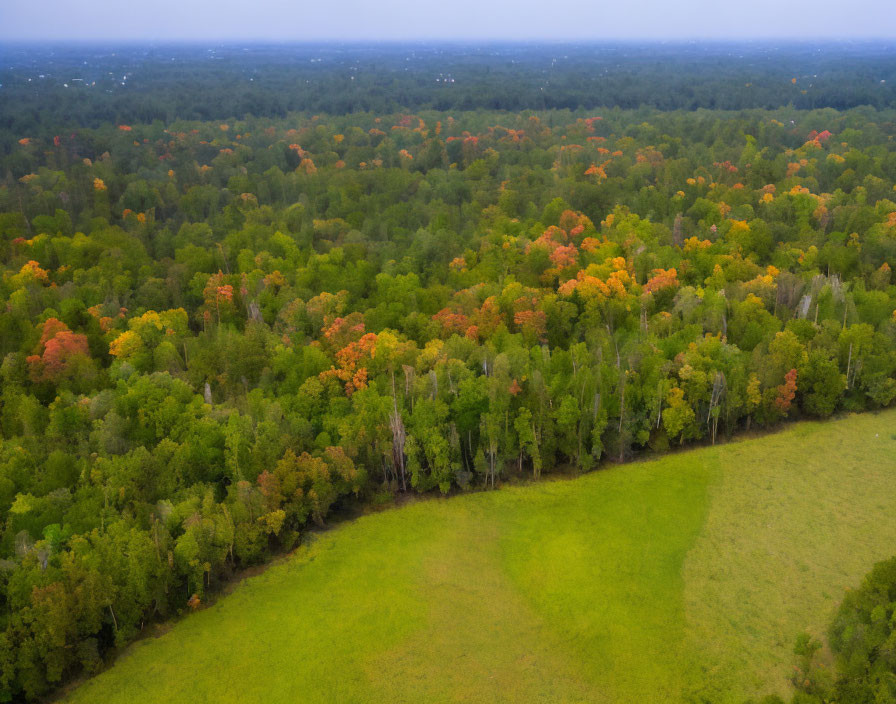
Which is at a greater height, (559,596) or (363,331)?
(363,331)

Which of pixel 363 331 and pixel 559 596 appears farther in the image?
pixel 363 331

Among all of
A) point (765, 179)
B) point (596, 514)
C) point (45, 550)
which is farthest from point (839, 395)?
point (45, 550)

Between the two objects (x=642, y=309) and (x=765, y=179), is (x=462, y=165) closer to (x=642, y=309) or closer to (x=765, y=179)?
(x=765, y=179)

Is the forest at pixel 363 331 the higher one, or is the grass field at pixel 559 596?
the forest at pixel 363 331

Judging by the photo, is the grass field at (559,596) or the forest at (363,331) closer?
the grass field at (559,596)
